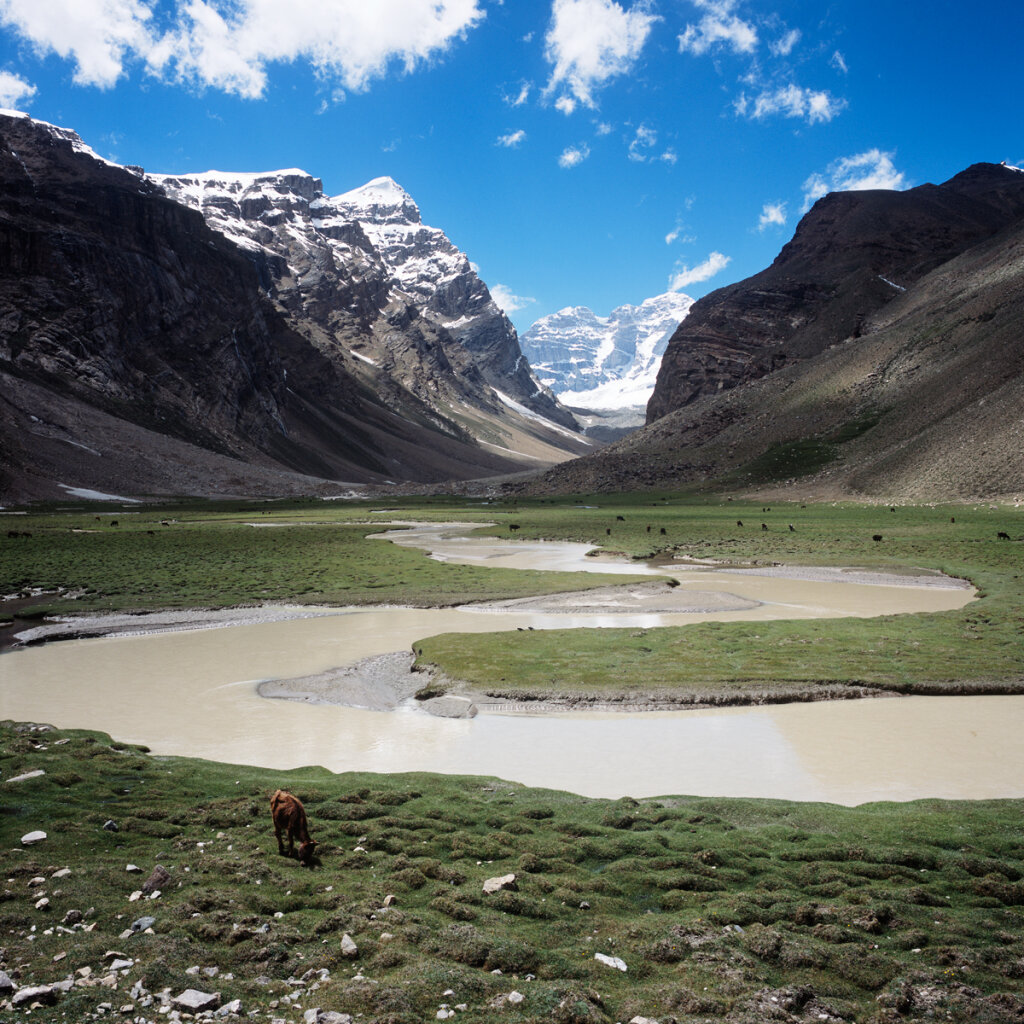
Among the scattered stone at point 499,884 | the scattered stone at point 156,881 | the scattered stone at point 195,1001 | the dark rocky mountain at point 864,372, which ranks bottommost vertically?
the scattered stone at point 499,884

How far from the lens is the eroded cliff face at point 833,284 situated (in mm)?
164625

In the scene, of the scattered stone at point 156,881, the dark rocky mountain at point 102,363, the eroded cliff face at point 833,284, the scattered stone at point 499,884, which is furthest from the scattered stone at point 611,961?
the eroded cliff face at point 833,284

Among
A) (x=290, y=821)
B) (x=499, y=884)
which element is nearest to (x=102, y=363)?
(x=290, y=821)

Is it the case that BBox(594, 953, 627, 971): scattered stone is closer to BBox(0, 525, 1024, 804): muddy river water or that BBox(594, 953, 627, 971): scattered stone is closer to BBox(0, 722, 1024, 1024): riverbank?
BBox(0, 722, 1024, 1024): riverbank

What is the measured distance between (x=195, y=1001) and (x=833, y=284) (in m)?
196

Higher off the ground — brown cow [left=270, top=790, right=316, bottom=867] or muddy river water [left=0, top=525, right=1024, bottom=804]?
brown cow [left=270, top=790, right=316, bottom=867]

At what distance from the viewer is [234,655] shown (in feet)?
82.7

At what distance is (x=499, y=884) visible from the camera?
918 centimetres

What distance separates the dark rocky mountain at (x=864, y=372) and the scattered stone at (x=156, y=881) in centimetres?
8941

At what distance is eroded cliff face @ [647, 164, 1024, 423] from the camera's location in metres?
165

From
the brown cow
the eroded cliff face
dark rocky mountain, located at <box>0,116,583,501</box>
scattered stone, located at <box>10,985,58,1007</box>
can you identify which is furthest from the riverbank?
the eroded cliff face

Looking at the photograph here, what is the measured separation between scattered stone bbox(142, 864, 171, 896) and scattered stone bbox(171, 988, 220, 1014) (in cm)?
243

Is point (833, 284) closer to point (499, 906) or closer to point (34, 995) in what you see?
point (499, 906)

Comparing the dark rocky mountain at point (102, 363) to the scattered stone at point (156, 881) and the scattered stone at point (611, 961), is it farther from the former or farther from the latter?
the scattered stone at point (611, 961)
